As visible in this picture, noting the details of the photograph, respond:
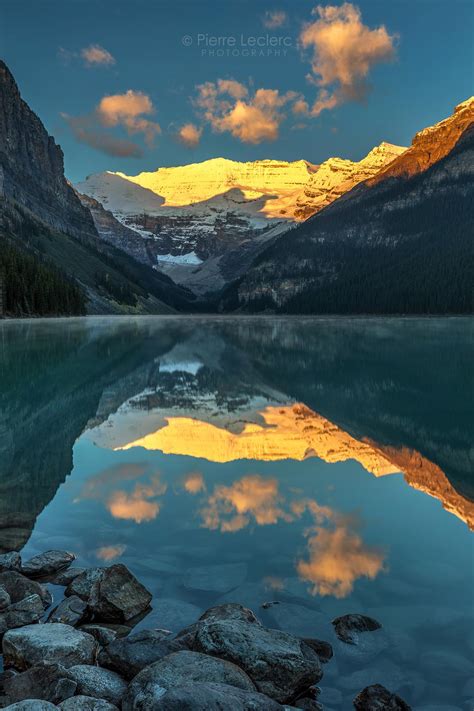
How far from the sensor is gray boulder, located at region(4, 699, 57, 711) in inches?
197

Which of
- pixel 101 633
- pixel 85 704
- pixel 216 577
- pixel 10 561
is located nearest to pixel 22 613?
pixel 101 633

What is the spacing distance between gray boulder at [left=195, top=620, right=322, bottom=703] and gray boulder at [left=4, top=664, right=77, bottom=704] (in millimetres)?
1442

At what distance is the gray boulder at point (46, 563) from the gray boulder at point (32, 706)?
3749mm

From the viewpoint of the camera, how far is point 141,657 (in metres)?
6.24

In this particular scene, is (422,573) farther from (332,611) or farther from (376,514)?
(376,514)

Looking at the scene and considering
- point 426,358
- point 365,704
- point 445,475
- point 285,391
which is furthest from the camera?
point 426,358

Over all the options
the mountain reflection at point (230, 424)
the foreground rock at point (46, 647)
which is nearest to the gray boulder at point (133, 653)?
the foreground rock at point (46, 647)

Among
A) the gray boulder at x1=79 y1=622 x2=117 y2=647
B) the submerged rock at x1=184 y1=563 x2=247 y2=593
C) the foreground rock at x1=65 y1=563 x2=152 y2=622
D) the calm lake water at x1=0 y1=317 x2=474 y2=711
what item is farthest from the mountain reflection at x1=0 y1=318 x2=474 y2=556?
the gray boulder at x1=79 y1=622 x2=117 y2=647

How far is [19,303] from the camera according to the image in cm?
11150

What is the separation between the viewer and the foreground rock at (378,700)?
223 inches

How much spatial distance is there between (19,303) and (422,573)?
11381 centimetres

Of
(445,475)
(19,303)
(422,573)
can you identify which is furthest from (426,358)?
(19,303)

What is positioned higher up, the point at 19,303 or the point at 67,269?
the point at 67,269

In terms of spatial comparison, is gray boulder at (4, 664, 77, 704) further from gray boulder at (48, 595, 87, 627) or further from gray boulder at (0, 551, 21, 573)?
gray boulder at (0, 551, 21, 573)
